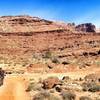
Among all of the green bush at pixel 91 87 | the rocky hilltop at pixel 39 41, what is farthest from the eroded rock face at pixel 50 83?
the rocky hilltop at pixel 39 41

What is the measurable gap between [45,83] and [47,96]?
493cm

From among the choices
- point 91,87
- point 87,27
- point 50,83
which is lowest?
point 91,87

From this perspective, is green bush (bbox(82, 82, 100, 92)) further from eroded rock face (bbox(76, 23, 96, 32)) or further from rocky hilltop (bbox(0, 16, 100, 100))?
eroded rock face (bbox(76, 23, 96, 32))

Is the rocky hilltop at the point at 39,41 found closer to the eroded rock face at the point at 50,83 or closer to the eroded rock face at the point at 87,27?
the eroded rock face at the point at 87,27

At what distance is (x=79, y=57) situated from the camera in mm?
61781

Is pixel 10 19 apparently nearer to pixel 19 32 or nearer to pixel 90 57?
pixel 19 32

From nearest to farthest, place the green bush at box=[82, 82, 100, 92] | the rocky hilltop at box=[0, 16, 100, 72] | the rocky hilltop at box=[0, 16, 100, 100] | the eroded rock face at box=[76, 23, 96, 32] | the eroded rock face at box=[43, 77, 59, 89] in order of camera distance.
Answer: the green bush at box=[82, 82, 100, 92] → the rocky hilltop at box=[0, 16, 100, 100] → the eroded rock face at box=[43, 77, 59, 89] → the rocky hilltop at box=[0, 16, 100, 72] → the eroded rock face at box=[76, 23, 96, 32]

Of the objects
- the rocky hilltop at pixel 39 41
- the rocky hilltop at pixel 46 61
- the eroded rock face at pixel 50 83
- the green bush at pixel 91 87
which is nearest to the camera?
the green bush at pixel 91 87

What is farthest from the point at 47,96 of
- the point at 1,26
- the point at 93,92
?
the point at 1,26

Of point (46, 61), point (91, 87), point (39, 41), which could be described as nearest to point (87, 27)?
point (39, 41)

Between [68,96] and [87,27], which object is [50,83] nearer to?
[68,96]

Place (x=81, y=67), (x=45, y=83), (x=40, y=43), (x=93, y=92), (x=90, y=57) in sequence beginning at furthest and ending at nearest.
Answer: (x=40, y=43)
(x=90, y=57)
(x=81, y=67)
(x=45, y=83)
(x=93, y=92)

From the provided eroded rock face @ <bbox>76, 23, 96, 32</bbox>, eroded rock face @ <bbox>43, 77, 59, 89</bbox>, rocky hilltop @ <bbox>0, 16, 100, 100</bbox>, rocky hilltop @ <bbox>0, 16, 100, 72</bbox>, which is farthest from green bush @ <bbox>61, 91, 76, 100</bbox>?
eroded rock face @ <bbox>76, 23, 96, 32</bbox>

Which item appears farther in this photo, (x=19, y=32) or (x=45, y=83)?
(x=19, y=32)
